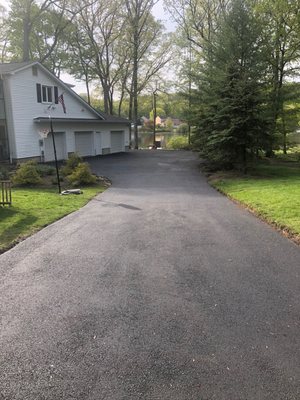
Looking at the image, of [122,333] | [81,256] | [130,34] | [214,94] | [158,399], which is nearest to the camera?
[158,399]

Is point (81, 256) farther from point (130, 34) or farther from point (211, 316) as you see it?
point (130, 34)

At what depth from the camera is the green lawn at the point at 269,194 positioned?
8.44 meters

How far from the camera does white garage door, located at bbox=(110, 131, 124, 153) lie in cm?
3256

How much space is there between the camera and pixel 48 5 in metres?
29.5

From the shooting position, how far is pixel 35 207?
10.6 meters

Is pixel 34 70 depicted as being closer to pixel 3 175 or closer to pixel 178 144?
pixel 3 175

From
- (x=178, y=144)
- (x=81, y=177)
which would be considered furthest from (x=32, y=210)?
(x=178, y=144)

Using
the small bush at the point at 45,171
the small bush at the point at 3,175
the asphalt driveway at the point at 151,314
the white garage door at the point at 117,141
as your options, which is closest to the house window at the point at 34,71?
the small bush at the point at 45,171

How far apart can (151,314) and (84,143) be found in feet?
84.9

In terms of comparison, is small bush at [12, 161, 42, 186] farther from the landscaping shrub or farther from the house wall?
the landscaping shrub

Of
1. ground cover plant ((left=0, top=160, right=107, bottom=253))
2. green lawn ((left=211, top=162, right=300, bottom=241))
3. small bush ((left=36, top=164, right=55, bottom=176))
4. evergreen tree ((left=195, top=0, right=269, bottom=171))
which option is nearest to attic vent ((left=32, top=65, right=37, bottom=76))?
small bush ((left=36, top=164, right=55, bottom=176))

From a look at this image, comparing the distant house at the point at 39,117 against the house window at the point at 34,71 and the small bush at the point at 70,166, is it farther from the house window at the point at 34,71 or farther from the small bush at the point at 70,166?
the small bush at the point at 70,166

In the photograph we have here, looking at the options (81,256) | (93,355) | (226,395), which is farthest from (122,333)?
(81,256)

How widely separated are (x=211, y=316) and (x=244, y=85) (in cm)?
1453
